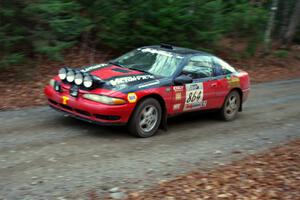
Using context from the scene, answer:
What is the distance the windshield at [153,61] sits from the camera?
8648 mm

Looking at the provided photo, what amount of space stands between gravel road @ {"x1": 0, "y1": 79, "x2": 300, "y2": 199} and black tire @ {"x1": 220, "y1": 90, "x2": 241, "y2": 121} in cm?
16

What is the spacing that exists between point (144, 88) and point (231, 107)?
3089mm

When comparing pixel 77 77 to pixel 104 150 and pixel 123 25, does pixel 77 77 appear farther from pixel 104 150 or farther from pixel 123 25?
pixel 123 25

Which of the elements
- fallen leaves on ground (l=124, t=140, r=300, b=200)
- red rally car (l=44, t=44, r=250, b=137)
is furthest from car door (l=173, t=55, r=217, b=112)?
fallen leaves on ground (l=124, t=140, r=300, b=200)

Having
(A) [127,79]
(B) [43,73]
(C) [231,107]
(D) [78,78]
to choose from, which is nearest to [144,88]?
(A) [127,79]

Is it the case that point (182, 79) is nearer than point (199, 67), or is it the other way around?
point (182, 79)

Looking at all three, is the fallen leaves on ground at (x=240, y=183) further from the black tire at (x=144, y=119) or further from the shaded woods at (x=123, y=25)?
the shaded woods at (x=123, y=25)

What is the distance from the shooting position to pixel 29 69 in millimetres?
12445

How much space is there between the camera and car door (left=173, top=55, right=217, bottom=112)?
8602 mm

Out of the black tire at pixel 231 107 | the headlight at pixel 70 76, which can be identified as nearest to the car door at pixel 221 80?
the black tire at pixel 231 107

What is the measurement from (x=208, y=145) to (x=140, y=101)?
4.70 feet

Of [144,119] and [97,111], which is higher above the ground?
[97,111]

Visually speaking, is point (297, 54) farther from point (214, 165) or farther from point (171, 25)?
point (214, 165)

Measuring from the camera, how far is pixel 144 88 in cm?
788
